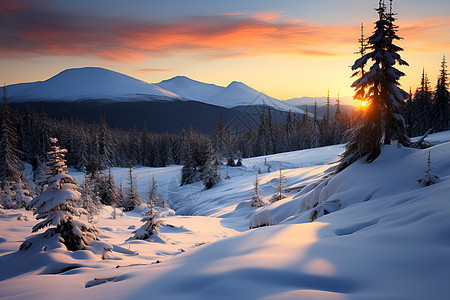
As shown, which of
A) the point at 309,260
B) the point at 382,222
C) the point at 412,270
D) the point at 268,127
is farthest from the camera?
the point at 268,127

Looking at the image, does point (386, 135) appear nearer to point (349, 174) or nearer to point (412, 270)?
point (349, 174)

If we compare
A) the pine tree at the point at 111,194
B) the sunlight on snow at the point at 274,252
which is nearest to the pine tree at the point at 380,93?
the sunlight on snow at the point at 274,252

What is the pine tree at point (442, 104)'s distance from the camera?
46.1 meters

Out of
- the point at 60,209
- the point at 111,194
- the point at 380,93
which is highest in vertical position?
the point at 380,93

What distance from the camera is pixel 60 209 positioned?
7.75 metres

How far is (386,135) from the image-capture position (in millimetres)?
13234

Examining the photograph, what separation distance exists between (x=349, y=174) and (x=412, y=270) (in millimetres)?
9836

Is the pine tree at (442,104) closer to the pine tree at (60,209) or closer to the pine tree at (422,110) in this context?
the pine tree at (422,110)

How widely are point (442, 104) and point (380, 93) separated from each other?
157ft

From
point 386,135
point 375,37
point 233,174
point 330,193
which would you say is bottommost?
point 233,174

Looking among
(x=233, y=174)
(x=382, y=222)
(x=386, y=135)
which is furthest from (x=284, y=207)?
(x=233, y=174)

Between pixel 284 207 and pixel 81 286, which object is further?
pixel 284 207

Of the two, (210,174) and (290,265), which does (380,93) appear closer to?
(290,265)

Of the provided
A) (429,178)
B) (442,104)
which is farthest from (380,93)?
(442,104)
